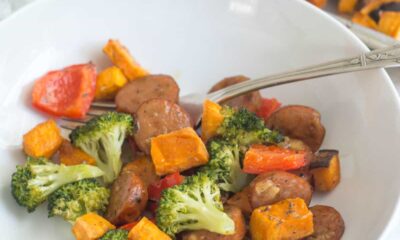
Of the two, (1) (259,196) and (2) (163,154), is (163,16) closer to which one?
(2) (163,154)

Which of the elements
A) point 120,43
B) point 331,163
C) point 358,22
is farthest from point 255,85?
point 358,22

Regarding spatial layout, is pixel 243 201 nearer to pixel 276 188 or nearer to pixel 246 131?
pixel 276 188

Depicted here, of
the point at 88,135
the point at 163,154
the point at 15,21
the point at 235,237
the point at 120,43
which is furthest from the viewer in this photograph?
the point at 120,43

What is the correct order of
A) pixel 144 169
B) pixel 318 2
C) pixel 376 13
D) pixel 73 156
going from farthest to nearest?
pixel 318 2
pixel 376 13
pixel 73 156
pixel 144 169

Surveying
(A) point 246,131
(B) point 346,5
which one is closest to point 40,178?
(A) point 246,131

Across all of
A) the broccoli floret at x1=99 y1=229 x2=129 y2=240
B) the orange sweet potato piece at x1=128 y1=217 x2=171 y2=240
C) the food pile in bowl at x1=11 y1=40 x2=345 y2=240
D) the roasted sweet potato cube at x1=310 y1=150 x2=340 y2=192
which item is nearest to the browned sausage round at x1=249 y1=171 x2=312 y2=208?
the food pile in bowl at x1=11 y1=40 x2=345 y2=240

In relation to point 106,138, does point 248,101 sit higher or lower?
higher
